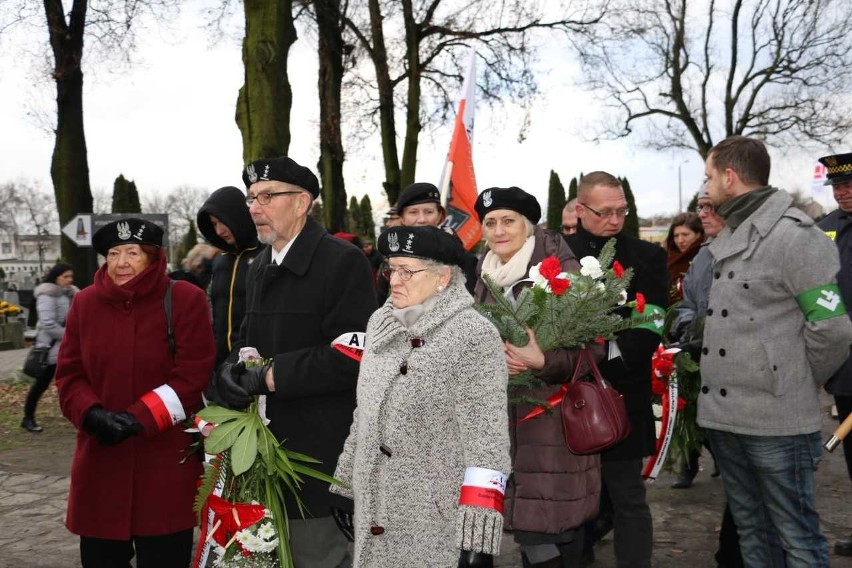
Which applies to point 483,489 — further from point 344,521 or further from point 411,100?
point 411,100

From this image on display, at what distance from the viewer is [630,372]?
396 cm

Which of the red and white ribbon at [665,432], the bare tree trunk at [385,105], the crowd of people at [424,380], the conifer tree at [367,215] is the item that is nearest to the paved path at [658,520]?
the red and white ribbon at [665,432]

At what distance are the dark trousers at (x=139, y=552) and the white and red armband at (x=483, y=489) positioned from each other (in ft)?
5.63

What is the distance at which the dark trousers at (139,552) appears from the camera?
3.67 m

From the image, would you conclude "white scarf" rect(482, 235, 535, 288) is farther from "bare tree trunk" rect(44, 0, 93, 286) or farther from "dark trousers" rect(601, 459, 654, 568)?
"bare tree trunk" rect(44, 0, 93, 286)

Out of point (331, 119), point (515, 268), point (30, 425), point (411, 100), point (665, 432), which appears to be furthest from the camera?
point (331, 119)

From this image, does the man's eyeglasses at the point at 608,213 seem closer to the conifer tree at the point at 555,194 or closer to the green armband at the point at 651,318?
the green armband at the point at 651,318

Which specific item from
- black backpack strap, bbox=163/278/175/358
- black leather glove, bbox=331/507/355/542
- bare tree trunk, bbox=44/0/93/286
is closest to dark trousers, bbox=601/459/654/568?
black leather glove, bbox=331/507/355/542

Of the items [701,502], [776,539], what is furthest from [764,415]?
[701,502]

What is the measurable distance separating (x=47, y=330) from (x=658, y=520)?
6.82 meters

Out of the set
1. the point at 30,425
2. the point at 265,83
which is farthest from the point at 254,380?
the point at 30,425

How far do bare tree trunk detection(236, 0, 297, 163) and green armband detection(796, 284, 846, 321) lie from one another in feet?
21.2

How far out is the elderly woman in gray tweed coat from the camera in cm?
265

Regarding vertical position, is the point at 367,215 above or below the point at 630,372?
above
